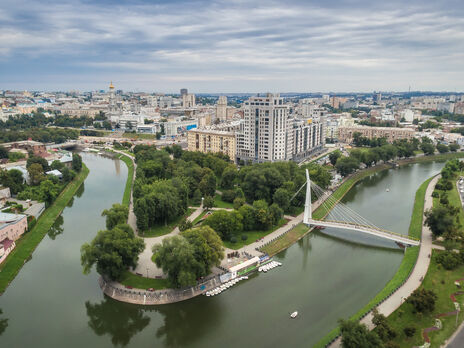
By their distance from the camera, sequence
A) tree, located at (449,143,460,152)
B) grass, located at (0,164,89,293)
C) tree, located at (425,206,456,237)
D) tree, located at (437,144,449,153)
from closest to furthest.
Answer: grass, located at (0,164,89,293) → tree, located at (425,206,456,237) → tree, located at (437,144,449,153) → tree, located at (449,143,460,152)

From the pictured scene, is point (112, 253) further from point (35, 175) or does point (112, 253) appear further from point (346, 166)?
point (346, 166)

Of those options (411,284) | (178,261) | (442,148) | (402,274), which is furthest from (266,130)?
(442,148)

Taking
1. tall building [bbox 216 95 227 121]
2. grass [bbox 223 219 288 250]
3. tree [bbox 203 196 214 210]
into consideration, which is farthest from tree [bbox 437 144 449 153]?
tall building [bbox 216 95 227 121]

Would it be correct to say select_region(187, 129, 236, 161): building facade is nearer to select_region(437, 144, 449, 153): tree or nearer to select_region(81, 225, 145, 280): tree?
select_region(81, 225, 145, 280): tree

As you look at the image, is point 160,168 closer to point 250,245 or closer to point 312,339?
point 250,245

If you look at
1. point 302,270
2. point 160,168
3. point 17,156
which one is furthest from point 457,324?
point 17,156

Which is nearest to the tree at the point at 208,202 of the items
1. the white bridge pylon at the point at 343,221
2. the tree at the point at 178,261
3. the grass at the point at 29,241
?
the white bridge pylon at the point at 343,221
